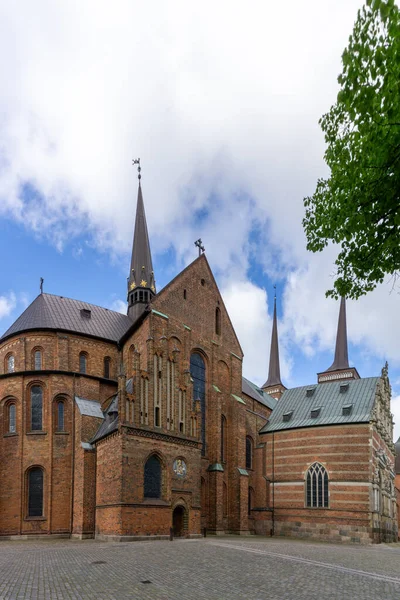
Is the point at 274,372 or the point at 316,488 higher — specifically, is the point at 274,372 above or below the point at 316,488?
above

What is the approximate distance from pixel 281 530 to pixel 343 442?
337 inches

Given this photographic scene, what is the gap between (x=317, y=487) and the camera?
37.0 metres

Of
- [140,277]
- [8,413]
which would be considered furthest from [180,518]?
[140,277]

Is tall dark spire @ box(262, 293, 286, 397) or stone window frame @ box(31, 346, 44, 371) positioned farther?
tall dark spire @ box(262, 293, 286, 397)

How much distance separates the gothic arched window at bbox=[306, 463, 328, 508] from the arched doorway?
11915mm

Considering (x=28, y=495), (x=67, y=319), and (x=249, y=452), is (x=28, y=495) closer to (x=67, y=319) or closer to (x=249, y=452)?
(x=67, y=319)

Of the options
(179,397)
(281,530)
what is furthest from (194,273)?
(281,530)

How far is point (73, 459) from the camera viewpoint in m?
31.7

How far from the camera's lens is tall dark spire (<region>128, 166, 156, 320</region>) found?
140 feet

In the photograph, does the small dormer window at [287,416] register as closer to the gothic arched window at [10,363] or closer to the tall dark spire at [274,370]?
the gothic arched window at [10,363]

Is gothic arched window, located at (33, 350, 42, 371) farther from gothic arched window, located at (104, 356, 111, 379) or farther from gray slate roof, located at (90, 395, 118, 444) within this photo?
gray slate roof, located at (90, 395, 118, 444)

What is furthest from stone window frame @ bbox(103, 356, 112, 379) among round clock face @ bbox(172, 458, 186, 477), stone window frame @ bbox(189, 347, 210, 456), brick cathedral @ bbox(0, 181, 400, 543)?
round clock face @ bbox(172, 458, 186, 477)

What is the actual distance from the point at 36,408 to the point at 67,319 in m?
6.88

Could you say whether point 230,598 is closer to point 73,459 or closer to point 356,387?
point 73,459
